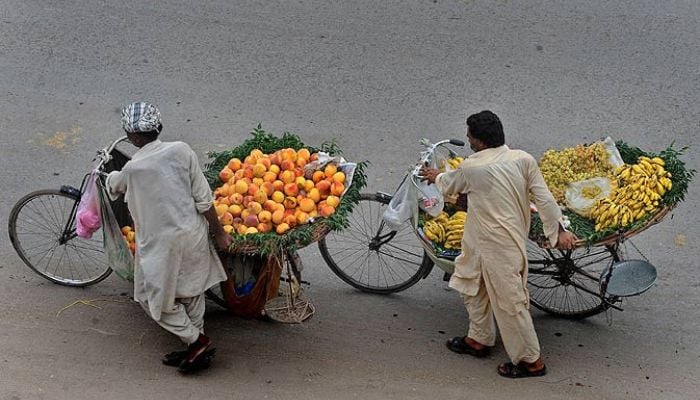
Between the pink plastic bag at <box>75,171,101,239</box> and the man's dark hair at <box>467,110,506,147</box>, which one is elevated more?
the man's dark hair at <box>467,110,506,147</box>

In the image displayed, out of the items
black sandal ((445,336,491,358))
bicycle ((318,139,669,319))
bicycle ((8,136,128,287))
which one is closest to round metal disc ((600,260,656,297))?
bicycle ((318,139,669,319))

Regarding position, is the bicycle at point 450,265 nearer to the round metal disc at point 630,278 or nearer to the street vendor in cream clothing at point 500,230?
the round metal disc at point 630,278

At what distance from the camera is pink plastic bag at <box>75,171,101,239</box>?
14.2ft

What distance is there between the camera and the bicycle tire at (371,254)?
5.18m

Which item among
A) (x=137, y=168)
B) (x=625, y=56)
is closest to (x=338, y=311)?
(x=137, y=168)

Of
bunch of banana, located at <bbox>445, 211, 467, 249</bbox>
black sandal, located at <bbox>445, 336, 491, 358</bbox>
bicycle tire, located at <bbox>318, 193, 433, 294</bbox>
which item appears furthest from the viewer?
bicycle tire, located at <bbox>318, 193, 433, 294</bbox>

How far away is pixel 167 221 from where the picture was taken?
400 cm

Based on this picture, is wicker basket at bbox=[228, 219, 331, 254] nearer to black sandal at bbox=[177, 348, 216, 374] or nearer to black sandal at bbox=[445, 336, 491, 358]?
black sandal at bbox=[177, 348, 216, 374]

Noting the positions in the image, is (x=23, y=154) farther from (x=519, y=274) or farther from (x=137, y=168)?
(x=519, y=274)

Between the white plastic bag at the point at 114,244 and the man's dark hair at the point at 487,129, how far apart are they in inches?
79.3

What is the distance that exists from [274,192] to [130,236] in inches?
34.1

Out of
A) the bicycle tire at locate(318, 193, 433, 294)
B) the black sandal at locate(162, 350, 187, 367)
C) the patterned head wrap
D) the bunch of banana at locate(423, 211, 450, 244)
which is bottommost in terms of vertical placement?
the black sandal at locate(162, 350, 187, 367)

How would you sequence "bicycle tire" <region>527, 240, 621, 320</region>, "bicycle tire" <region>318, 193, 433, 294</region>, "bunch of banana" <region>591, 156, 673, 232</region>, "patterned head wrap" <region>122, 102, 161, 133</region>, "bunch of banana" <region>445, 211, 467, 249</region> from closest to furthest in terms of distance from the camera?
"patterned head wrap" <region>122, 102, 161, 133</region>, "bunch of banana" <region>591, 156, 673, 232</region>, "bunch of banana" <region>445, 211, 467, 249</region>, "bicycle tire" <region>527, 240, 621, 320</region>, "bicycle tire" <region>318, 193, 433, 294</region>

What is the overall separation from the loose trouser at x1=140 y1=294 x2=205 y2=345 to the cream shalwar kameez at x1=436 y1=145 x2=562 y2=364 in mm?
1458
